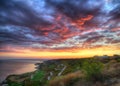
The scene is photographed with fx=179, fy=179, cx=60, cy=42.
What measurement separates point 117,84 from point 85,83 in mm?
2292

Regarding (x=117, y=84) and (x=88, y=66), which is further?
(x=88, y=66)

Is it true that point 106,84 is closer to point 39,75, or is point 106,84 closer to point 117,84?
point 117,84

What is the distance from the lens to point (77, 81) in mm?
13539

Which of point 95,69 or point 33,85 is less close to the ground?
point 95,69

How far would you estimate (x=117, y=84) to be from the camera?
11.7 m

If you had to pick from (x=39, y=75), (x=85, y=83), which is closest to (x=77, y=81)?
(x=85, y=83)

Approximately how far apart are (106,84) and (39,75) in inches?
189

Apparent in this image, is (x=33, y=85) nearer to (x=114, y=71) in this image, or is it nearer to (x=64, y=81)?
(x=64, y=81)

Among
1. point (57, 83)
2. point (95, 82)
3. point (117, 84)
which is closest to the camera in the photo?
point (117, 84)

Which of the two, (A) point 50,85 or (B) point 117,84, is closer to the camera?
(B) point 117,84

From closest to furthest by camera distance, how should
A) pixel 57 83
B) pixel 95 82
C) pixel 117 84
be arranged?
pixel 117 84, pixel 95 82, pixel 57 83

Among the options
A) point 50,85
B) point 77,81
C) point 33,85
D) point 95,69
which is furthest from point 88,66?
point 33,85

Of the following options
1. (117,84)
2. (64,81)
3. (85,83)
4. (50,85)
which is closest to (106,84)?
(117,84)

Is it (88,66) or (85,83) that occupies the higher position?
(88,66)
